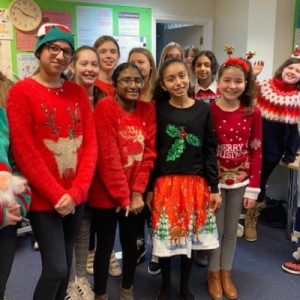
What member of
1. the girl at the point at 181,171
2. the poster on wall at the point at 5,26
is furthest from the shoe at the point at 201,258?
the poster on wall at the point at 5,26

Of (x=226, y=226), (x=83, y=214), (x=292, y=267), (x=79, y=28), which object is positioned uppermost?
(x=79, y=28)

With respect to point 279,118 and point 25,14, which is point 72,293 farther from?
point 25,14

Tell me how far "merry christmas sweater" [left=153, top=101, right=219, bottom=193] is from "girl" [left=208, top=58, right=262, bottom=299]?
130 millimetres

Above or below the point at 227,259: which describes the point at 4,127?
above

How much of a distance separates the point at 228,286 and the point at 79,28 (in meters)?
2.94

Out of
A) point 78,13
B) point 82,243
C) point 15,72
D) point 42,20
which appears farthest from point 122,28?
point 82,243

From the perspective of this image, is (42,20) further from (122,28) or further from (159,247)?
(159,247)

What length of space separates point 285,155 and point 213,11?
2.70 m

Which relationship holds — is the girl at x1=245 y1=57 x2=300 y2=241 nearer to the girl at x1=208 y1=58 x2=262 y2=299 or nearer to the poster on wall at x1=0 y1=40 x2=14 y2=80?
the girl at x1=208 y1=58 x2=262 y2=299

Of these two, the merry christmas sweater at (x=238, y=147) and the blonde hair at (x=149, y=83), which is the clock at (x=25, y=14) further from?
the merry christmas sweater at (x=238, y=147)

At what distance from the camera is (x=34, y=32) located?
3.56 meters

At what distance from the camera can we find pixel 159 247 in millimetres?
1771

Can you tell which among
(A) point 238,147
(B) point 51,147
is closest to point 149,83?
(A) point 238,147

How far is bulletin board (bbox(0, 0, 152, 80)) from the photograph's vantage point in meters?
3.42
